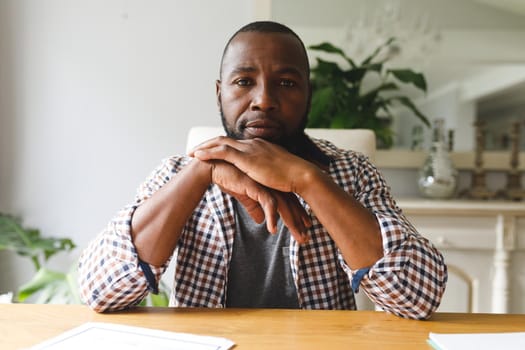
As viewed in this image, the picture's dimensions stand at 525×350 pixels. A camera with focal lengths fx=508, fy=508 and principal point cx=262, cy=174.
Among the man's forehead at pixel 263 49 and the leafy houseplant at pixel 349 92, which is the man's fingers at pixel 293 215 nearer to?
the man's forehead at pixel 263 49

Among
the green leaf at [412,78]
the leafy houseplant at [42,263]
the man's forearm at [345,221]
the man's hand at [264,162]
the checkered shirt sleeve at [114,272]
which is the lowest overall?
→ the leafy houseplant at [42,263]

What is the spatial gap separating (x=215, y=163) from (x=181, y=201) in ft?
0.29

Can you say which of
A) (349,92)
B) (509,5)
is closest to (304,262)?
(349,92)

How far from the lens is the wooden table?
2.21 feet

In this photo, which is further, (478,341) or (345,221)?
(345,221)

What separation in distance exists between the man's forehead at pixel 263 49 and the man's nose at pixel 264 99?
0.19 ft

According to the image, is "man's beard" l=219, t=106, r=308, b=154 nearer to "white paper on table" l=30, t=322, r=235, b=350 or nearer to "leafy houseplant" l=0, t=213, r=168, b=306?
"white paper on table" l=30, t=322, r=235, b=350

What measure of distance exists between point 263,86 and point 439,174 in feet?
4.79

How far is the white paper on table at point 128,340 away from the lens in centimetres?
64

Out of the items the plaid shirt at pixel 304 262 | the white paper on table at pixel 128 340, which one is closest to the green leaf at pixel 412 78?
the plaid shirt at pixel 304 262

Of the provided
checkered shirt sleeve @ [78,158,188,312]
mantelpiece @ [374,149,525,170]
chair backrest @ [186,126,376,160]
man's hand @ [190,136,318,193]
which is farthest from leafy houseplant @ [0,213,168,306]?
mantelpiece @ [374,149,525,170]

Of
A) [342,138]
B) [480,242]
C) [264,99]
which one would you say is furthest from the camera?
[480,242]

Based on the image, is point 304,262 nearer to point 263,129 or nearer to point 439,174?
point 263,129

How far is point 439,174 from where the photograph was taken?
2.18 m
